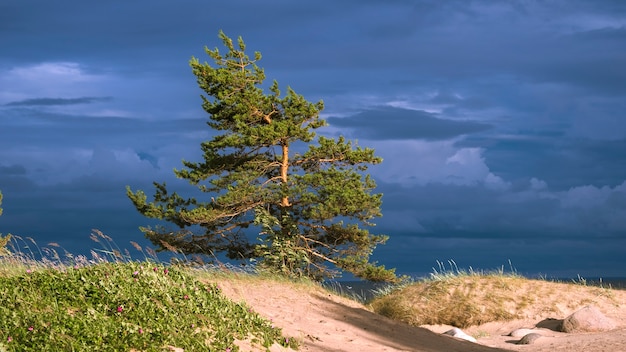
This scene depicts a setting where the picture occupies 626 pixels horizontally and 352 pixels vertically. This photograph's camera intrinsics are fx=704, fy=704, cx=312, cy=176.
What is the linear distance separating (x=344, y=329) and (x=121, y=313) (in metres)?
4.61

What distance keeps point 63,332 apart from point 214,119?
13.9 m

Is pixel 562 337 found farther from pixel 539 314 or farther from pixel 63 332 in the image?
pixel 63 332

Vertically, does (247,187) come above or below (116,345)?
above

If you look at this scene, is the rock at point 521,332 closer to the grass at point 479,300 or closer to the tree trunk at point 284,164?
the grass at point 479,300

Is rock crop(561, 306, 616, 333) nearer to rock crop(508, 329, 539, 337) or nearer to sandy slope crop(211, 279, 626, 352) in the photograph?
sandy slope crop(211, 279, 626, 352)

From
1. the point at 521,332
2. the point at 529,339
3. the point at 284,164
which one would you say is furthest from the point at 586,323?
the point at 284,164

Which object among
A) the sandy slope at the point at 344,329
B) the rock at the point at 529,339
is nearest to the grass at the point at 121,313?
the sandy slope at the point at 344,329

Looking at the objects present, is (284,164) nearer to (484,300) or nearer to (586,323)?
(484,300)

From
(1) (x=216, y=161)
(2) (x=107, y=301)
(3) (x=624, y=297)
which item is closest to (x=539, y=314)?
(3) (x=624, y=297)

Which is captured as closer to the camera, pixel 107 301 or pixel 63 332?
pixel 63 332

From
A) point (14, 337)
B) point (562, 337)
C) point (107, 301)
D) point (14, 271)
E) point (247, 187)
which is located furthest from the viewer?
point (247, 187)

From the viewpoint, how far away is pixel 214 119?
21.6 meters

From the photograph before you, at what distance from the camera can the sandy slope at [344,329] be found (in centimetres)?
1151

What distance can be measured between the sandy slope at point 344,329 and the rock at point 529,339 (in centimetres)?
16
